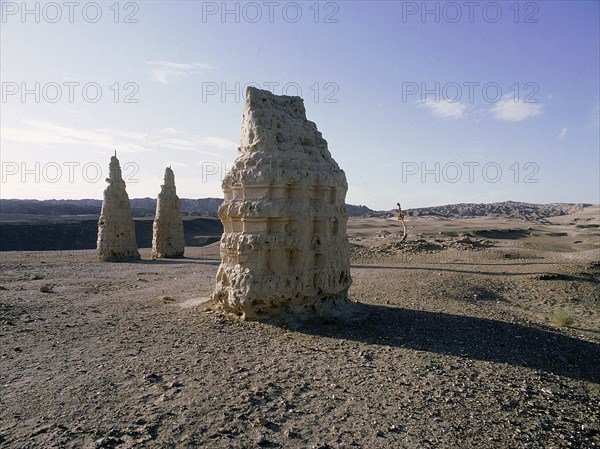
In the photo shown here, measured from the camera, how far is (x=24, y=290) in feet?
37.6

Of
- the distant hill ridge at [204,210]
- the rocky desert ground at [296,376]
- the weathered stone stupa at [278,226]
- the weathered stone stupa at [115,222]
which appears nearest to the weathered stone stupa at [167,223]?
the weathered stone stupa at [115,222]

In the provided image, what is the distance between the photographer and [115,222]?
19.0 meters

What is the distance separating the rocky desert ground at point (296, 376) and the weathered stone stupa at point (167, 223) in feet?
34.6

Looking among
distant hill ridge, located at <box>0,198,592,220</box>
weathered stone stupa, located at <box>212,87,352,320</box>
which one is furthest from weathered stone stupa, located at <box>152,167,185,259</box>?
distant hill ridge, located at <box>0,198,592,220</box>

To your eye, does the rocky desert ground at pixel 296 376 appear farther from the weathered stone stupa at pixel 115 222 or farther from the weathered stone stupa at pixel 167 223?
the weathered stone stupa at pixel 167 223

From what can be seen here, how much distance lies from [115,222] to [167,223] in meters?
2.84

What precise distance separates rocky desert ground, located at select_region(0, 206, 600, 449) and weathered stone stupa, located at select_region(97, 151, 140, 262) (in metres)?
8.35

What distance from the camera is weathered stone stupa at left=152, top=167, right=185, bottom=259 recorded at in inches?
832

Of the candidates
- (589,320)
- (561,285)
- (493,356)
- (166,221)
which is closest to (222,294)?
(493,356)

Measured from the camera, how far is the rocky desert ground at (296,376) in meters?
4.09

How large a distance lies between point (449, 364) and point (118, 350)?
469cm

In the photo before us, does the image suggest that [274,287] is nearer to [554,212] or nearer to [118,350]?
[118,350]

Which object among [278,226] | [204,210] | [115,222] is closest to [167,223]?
[115,222]

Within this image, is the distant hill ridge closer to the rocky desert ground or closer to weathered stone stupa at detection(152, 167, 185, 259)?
weathered stone stupa at detection(152, 167, 185, 259)
